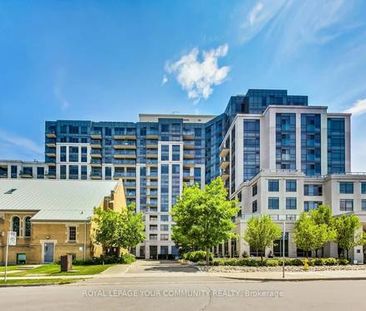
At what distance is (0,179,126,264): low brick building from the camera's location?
48062 mm

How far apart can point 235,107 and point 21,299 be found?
9417cm

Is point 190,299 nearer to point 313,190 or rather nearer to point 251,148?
point 313,190

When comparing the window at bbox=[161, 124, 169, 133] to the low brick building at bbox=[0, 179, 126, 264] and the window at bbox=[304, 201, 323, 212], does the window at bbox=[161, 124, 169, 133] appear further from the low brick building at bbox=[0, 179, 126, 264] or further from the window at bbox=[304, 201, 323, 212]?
the window at bbox=[304, 201, 323, 212]

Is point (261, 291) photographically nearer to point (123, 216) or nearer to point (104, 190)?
point (123, 216)

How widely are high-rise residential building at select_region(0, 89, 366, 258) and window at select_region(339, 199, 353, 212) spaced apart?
21147mm

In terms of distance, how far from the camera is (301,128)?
276 feet

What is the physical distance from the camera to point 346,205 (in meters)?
64.4

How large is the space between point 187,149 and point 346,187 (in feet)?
196

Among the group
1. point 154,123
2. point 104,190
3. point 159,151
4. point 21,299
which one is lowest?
point 21,299

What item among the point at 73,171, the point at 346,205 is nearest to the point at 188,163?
the point at 73,171

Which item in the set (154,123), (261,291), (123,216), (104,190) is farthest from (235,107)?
(261,291)

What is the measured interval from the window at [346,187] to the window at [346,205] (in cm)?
140

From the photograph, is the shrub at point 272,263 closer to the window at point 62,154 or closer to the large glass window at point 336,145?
the large glass window at point 336,145

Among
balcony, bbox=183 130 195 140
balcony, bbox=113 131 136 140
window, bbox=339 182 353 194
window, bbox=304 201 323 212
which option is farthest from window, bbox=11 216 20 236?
balcony, bbox=183 130 195 140
